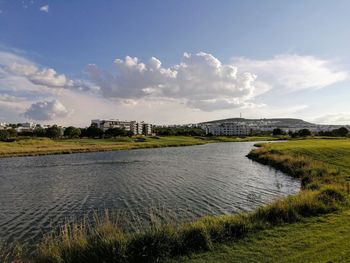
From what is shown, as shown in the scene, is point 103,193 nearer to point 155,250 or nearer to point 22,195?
point 22,195

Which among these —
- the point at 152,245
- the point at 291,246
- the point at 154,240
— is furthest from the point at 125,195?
the point at 291,246

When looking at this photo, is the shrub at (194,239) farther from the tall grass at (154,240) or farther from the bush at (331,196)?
the bush at (331,196)

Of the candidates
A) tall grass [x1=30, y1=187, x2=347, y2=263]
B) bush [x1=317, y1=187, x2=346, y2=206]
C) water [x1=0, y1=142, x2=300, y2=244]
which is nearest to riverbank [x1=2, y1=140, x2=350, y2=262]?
tall grass [x1=30, y1=187, x2=347, y2=263]

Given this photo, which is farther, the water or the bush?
the water

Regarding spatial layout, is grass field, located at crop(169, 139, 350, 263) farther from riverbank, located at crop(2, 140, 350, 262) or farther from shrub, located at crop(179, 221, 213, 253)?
shrub, located at crop(179, 221, 213, 253)

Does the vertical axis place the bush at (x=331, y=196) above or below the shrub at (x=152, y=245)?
above

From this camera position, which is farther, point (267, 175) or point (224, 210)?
point (267, 175)

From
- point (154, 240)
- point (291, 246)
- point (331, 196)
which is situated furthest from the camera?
point (331, 196)

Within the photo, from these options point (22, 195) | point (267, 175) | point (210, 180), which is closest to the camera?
point (22, 195)

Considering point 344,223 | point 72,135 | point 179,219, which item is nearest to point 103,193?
point 179,219

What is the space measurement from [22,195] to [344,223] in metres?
23.7

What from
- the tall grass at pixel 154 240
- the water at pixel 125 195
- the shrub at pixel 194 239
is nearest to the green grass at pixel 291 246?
the shrub at pixel 194 239

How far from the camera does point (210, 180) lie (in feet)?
101

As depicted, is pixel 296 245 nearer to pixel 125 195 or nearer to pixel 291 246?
pixel 291 246
